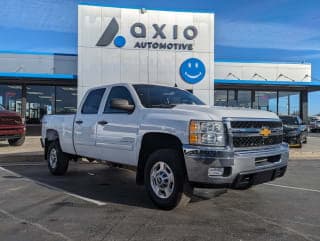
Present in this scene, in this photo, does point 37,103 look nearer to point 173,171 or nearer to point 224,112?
point 173,171

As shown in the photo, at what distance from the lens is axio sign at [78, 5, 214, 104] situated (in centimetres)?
2262

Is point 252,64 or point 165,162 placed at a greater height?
point 252,64

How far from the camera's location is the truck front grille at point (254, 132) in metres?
6.28

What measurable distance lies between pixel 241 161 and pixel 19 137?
515 inches

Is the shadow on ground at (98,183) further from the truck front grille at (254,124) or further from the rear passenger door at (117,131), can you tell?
the truck front grille at (254,124)

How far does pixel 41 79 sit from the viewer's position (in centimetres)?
2464

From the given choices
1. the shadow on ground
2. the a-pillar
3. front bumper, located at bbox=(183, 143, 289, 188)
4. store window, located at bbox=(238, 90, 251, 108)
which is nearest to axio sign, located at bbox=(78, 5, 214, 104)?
store window, located at bbox=(238, 90, 251, 108)

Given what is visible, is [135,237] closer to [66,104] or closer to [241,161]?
[241,161]

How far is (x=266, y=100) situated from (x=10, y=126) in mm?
19473

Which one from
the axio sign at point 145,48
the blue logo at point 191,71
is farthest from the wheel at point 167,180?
the blue logo at point 191,71

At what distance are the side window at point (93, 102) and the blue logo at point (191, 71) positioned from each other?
48.7 feet

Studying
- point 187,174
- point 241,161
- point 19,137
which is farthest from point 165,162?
point 19,137

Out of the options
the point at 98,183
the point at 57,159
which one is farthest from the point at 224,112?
the point at 57,159

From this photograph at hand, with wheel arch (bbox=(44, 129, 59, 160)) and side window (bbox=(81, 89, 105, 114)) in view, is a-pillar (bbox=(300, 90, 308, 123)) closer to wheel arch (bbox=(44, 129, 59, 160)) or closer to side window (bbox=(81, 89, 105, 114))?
wheel arch (bbox=(44, 129, 59, 160))
